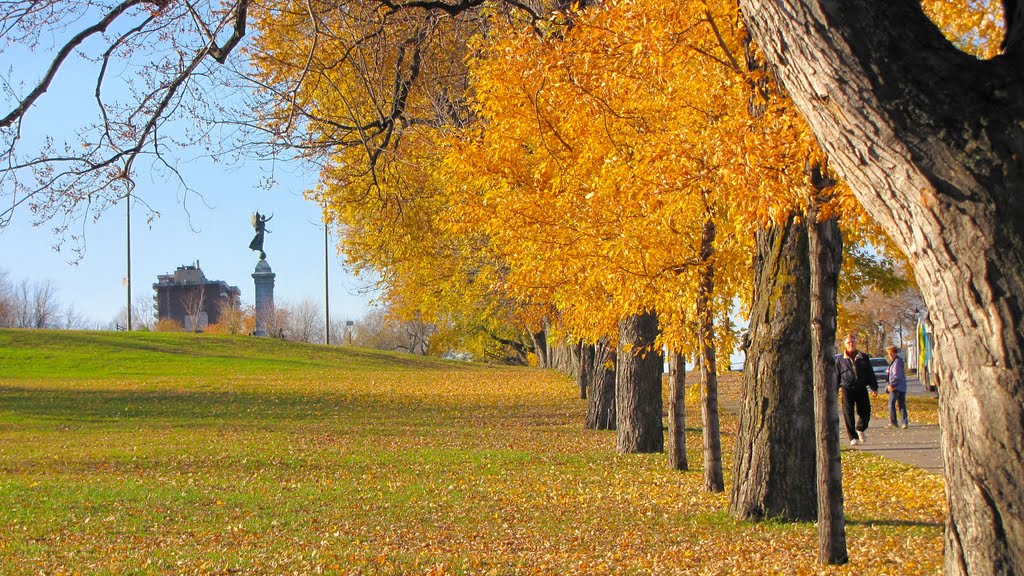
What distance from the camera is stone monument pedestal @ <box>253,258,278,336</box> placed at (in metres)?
58.9

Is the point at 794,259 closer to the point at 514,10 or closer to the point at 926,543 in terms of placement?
the point at 926,543

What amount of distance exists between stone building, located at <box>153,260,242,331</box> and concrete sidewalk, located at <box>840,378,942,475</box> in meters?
70.7

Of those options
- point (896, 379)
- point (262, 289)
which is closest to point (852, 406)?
point (896, 379)

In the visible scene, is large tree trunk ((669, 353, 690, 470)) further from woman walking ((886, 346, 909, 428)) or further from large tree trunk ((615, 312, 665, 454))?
woman walking ((886, 346, 909, 428))

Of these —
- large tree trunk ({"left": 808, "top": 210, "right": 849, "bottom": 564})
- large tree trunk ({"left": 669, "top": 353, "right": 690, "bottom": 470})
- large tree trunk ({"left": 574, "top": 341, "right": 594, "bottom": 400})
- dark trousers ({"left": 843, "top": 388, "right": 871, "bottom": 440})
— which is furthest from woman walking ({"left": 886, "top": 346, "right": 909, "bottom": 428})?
large tree trunk ({"left": 808, "top": 210, "right": 849, "bottom": 564})

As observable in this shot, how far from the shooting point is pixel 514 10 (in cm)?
1453

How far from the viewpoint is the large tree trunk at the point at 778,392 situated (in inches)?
340

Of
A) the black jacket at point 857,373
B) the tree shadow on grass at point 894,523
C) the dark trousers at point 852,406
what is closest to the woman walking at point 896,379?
the dark trousers at point 852,406

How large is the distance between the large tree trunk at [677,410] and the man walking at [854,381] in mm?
3731

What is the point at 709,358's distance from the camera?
11.5 meters

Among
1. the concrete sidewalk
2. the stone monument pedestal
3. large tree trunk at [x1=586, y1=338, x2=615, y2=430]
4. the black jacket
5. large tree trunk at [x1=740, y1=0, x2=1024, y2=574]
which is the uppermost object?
the stone monument pedestal

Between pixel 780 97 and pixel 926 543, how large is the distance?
3.95 meters

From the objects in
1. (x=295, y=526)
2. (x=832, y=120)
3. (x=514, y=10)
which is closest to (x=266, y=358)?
(x=514, y=10)

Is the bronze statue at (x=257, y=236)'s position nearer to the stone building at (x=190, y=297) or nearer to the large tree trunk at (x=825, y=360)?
the stone building at (x=190, y=297)
